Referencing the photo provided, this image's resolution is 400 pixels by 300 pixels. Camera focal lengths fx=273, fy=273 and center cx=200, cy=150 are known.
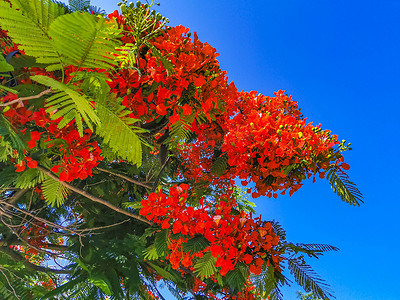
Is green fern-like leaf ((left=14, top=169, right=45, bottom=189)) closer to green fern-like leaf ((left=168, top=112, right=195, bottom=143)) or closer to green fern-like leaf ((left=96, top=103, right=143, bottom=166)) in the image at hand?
green fern-like leaf ((left=168, top=112, right=195, bottom=143))

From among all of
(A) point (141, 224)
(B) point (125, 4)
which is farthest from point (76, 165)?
(A) point (141, 224)

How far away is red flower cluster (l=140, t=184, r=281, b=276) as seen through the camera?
2465mm

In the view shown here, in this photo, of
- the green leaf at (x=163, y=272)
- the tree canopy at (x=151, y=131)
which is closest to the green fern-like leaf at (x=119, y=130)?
the tree canopy at (x=151, y=131)

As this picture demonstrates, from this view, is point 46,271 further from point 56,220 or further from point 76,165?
point 76,165

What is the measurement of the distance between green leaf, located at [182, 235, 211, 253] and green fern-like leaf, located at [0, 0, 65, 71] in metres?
1.99

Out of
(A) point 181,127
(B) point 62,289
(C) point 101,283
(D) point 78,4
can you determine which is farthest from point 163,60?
(B) point 62,289

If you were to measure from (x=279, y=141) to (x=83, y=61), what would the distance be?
2.07m

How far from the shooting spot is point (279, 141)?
8.90 ft

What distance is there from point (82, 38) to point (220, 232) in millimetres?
2036

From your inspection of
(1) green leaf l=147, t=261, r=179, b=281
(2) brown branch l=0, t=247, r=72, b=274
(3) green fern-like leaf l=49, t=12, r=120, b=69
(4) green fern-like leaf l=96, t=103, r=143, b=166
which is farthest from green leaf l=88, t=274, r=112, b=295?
(2) brown branch l=0, t=247, r=72, b=274

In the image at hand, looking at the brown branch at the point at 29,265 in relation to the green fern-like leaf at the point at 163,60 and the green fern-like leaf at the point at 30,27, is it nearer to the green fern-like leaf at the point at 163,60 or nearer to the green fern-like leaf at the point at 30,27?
the green fern-like leaf at the point at 163,60

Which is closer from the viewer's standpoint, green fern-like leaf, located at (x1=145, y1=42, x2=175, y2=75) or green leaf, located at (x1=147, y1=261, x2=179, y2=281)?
green fern-like leaf, located at (x1=145, y1=42, x2=175, y2=75)

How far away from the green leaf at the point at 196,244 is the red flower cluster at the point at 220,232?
0.04 metres

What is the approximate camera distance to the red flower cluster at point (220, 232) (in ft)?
8.09
